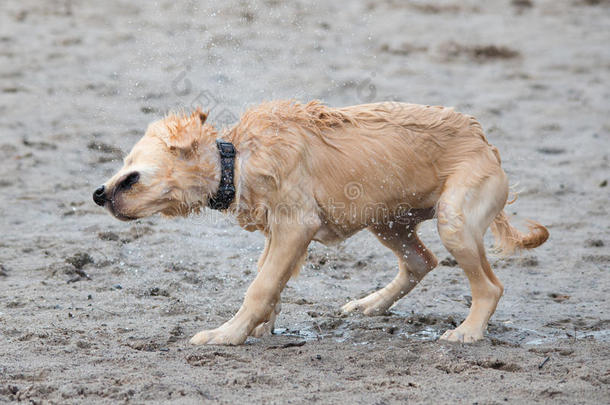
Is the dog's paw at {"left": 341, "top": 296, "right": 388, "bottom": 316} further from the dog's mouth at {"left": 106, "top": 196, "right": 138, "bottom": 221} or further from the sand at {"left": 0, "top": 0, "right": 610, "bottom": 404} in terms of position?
the dog's mouth at {"left": 106, "top": 196, "right": 138, "bottom": 221}

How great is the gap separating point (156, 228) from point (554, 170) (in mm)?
4556

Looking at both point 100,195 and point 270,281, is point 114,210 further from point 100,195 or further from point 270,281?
point 270,281

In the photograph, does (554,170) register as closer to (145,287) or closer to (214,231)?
(214,231)

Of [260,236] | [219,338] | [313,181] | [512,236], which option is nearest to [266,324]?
[219,338]

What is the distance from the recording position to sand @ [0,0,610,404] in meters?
4.54

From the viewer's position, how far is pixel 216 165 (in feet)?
16.0

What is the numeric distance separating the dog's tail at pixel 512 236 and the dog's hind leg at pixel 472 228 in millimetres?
542

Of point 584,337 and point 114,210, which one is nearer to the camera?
point 114,210

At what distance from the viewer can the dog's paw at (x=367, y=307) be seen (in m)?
5.84

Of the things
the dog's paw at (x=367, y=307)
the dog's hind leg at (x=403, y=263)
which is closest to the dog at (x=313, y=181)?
the dog's hind leg at (x=403, y=263)

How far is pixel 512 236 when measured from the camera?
590 cm

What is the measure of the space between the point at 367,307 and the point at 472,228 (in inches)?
42.8

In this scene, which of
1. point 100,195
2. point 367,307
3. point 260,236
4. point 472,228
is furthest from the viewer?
point 260,236

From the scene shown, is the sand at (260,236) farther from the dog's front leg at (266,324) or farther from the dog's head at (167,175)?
Result: the dog's head at (167,175)
